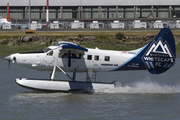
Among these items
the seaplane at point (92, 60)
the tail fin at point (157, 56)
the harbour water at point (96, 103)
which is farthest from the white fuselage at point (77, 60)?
the harbour water at point (96, 103)

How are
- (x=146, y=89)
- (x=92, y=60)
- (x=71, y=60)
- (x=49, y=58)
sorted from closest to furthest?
(x=49, y=58), (x=71, y=60), (x=92, y=60), (x=146, y=89)

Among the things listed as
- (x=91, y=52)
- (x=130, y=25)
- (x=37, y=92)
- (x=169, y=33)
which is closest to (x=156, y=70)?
(x=169, y=33)

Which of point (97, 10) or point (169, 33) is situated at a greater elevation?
point (97, 10)

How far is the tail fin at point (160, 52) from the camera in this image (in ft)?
62.9

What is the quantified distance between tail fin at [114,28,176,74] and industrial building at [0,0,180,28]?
55.7m

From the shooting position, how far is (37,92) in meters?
19.2

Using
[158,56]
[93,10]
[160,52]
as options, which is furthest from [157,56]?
[93,10]

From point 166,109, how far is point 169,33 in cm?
558

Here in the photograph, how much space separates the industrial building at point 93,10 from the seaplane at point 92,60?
183 ft

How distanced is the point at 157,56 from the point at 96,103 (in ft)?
16.6

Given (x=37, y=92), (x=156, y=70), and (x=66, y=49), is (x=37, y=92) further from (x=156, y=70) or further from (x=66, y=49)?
(x=156, y=70)

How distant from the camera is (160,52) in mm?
19094

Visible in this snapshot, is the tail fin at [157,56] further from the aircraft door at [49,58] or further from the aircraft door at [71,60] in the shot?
the aircraft door at [49,58]
